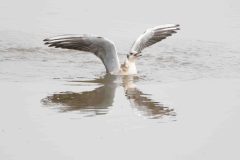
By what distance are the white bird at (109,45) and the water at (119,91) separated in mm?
292

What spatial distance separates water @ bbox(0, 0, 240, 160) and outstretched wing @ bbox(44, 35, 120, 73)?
16.2 inches

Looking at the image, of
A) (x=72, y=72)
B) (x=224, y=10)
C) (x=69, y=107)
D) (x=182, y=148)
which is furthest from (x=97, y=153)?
(x=224, y=10)

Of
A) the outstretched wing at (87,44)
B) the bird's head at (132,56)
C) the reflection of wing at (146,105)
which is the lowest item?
the reflection of wing at (146,105)

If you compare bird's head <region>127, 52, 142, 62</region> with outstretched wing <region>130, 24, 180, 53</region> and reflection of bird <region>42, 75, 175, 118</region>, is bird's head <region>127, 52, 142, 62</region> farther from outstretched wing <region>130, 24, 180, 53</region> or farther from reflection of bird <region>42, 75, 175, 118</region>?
reflection of bird <region>42, 75, 175, 118</region>

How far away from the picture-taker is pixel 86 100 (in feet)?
36.9

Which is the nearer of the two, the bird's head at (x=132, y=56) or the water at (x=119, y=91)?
the water at (x=119, y=91)

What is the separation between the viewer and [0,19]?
59.8 feet

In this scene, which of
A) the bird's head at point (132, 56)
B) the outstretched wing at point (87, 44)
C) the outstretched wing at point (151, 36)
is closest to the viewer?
the outstretched wing at point (87, 44)

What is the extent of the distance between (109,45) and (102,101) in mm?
2022

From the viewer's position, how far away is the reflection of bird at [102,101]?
10609 millimetres

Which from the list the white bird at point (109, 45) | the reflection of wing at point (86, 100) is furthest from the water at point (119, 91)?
the white bird at point (109, 45)

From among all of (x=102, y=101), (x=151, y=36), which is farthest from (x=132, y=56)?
(x=102, y=101)

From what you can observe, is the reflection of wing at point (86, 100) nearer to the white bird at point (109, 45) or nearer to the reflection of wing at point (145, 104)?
the reflection of wing at point (145, 104)

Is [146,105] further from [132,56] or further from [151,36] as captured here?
[151,36]
